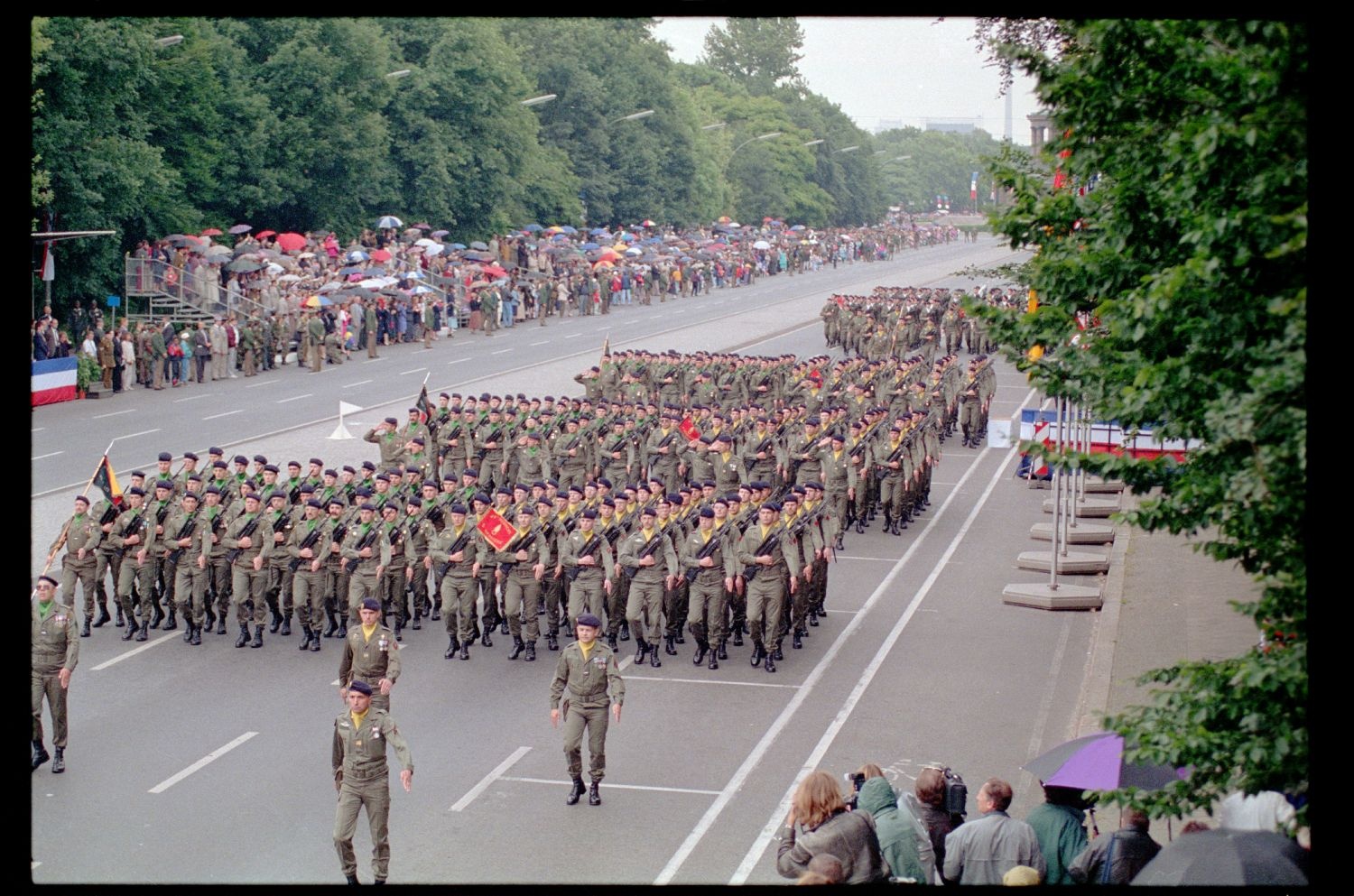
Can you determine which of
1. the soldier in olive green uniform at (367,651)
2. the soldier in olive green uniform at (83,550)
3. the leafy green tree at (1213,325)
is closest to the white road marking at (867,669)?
the soldier in olive green uniform at (367,651)

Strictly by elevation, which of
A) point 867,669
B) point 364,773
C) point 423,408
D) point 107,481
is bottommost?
point 867,669

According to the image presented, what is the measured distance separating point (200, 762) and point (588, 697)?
3.25 m

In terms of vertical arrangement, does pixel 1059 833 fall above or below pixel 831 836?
below

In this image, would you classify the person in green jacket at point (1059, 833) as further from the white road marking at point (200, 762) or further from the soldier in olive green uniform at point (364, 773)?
the white road marking at point (200, 762)

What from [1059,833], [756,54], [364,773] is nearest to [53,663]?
[364,773]

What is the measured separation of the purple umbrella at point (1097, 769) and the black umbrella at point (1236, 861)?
2.01 m

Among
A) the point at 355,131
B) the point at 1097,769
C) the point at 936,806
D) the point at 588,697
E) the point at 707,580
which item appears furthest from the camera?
the point at 355,131

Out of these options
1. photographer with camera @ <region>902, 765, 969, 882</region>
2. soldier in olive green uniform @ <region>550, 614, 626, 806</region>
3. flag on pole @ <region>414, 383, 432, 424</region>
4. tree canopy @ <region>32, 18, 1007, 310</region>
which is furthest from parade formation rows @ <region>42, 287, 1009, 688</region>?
photographer with camera @ <region>902, 765, 969, 882</region>

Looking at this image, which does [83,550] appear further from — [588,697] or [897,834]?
[897,834]

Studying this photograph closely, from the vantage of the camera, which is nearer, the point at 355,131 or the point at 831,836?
the point at 831,836

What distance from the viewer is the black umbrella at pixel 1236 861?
7465 millimetres

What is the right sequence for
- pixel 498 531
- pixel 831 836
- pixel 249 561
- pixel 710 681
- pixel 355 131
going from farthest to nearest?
pixel 355 131 → pixel 249 561 → pixel 498 531 → pixel 710 681 → pixel 831 836

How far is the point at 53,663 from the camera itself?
14.2 m

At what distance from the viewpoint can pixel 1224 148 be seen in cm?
802
